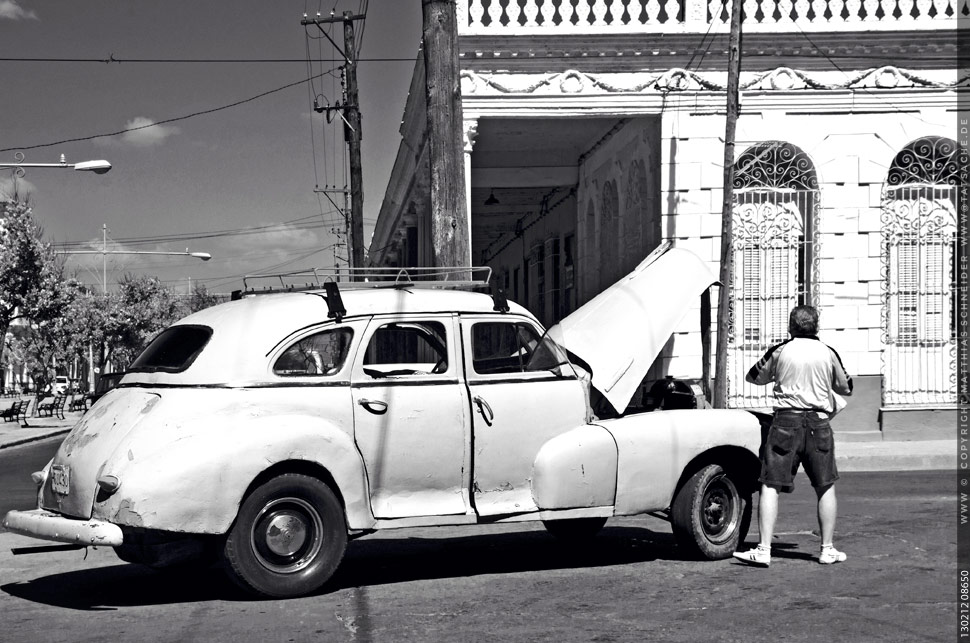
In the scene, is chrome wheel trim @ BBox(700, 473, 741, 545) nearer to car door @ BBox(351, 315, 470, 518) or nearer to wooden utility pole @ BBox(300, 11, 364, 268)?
car door @ BBox(351, 315, 470, 518)

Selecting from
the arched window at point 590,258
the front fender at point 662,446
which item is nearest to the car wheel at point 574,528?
the front fender at point 662,446

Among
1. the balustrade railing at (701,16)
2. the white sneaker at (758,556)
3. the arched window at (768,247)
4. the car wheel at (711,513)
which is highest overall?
the balustrade railing at (701,16)

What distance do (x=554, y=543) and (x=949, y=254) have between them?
481 inches

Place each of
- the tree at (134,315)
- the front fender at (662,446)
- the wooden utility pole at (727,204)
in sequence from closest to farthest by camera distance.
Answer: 1. the front fender at (662,446)
2. the wooden utility pole at (727,204)
3. the tree at (134,315)

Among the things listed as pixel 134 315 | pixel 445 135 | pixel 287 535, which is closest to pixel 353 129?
pixel 445 135

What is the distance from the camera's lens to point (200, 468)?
22.2 ft

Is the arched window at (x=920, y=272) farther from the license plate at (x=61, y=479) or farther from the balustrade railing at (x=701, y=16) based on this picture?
the license plate at (x=61, y=479)

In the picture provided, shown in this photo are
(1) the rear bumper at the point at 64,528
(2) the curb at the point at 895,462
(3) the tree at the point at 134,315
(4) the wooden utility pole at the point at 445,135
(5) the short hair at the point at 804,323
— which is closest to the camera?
(1) the rear bumper at the point at 64,528

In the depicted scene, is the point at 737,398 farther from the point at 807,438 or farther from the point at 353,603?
the point at 353,603

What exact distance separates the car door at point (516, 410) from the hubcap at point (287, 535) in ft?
3.69

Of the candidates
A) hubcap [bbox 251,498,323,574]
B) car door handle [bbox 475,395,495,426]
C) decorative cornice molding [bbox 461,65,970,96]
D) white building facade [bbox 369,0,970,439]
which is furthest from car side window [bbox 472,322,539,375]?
decorative cornice molding [bbox 461,65,970,96]

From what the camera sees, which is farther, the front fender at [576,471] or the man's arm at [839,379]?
the man's arm at [839,379]

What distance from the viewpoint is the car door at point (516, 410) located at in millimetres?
7715

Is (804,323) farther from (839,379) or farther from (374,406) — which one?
(374,406)
